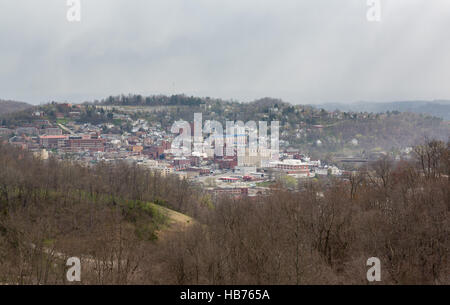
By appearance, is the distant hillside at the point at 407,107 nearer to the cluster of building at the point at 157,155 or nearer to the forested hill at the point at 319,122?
the forested hill at the point at 319,122

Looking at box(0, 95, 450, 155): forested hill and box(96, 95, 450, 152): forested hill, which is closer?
box(0, 95, 450, 155): forested hill

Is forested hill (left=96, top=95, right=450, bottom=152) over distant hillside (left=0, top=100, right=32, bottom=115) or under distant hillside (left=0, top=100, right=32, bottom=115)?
under

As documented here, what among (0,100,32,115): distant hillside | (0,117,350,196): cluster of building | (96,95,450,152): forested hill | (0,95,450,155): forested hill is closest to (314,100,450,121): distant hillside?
(0,95,450,155): forested hill

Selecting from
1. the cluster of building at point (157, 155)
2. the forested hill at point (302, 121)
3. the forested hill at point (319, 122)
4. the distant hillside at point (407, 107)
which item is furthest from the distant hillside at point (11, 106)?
the distant hillside at point (407, 107)

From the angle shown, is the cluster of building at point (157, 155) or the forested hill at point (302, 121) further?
the forested hill at point (302, 121)

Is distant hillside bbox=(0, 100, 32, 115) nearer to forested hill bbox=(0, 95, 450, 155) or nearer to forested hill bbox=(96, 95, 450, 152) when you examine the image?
forested hill bbox=(96, 95, 450, 152)

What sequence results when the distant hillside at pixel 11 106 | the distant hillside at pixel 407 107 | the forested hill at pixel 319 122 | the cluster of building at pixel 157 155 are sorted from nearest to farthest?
the cluster of building at pixel 157 155, the forested hill at pixel 319 122, the distant hillside at pixel 11 106, the distant hillside at pixel 407 107

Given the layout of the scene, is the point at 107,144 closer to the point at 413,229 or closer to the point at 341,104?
the point at 413,229

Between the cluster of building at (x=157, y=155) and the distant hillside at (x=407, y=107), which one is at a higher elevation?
the distant hillside at (x=407, y=107)

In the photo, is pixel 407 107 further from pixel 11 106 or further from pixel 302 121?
pixel 11 106
